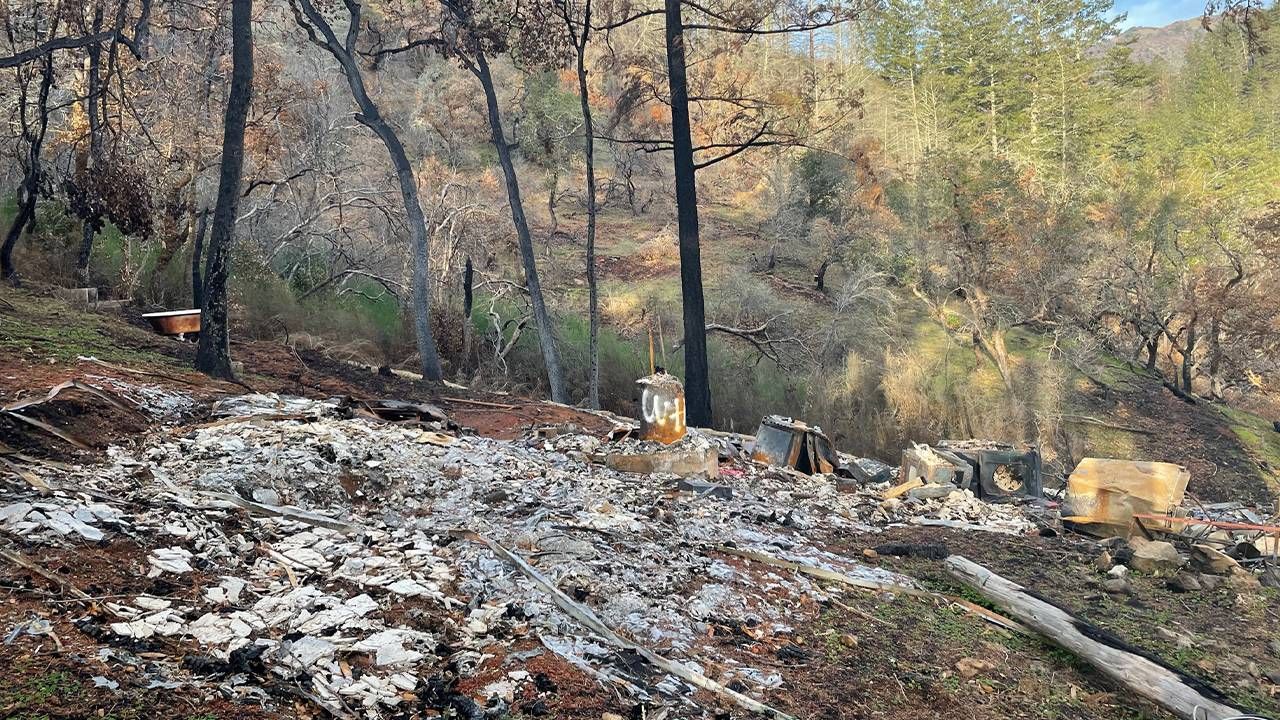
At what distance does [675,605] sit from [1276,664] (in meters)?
3.29

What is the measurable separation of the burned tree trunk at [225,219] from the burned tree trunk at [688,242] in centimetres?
591

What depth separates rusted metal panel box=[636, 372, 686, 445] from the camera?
26.9 feet

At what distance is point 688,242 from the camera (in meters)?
11.9

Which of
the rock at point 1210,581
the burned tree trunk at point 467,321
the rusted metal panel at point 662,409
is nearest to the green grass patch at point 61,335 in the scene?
the rusted metal panel at point 662,409

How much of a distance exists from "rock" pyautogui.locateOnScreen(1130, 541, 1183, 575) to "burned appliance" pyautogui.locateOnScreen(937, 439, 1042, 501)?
2632 mm

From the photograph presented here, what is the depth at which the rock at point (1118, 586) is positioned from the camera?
17.7ft

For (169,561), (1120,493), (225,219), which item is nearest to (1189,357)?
(1120,493)

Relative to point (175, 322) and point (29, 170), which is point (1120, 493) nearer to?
point (175, 322)

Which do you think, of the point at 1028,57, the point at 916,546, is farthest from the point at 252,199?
the point at 1028,57

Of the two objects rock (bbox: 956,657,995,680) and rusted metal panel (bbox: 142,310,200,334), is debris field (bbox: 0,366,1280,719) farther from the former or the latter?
rusted metal panel (bbox: 142,310,200,334)

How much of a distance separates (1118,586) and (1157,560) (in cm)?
76

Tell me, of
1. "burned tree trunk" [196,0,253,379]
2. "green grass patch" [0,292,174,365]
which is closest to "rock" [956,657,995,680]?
"green grass patch" [0,292,174,365]

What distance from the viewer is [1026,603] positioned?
4508 mm

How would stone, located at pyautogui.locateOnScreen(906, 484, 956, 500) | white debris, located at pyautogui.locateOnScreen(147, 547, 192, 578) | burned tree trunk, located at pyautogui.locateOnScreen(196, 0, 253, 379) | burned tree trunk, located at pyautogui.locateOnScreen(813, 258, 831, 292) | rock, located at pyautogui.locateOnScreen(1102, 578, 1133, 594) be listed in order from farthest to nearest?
burned tree trunk, located at pyautogui.locateOnScreen(813, 258, 831, 292) → burned tree trunk, located at pyautogui.locateOnScreen(196, 0, 253, 379) → stone, located at pyautogui.locateOnScreen(906, 484, 956, 500) → rock, located at pyautogui.locateOnScreen(1102, 578, 1133, 594) → white debris, located at pyautogui.locateOnScreen(147, 547, 192, 578)
